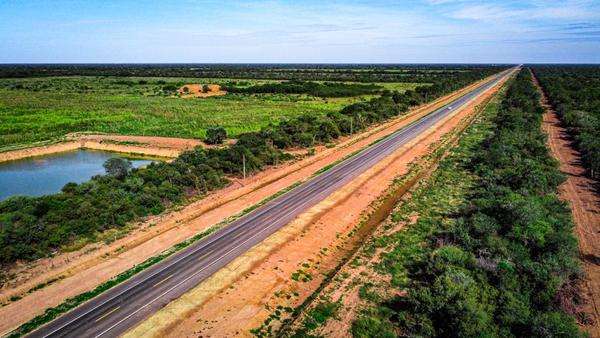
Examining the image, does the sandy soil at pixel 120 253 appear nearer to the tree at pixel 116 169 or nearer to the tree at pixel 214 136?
the tree at pixel 116 169

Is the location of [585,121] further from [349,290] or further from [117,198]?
[117,198]

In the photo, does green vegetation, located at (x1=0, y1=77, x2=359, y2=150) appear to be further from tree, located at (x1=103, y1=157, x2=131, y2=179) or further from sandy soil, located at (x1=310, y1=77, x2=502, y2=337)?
sandy soil, located at (x1=310, y1=77, x2=502, y2=337)

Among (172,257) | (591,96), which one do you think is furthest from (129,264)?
(591,96)

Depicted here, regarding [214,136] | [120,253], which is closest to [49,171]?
[214,136]

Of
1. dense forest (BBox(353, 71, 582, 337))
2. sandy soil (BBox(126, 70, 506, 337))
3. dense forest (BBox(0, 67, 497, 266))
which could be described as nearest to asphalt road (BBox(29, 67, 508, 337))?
sandy soil (BBox(126, 70, 506, 337))

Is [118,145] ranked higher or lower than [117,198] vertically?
lower

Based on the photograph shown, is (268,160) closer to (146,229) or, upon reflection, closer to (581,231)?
(146,229)

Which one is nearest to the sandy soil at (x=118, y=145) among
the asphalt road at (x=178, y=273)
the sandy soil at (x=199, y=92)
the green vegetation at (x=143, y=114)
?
the green vegetation at (x=143, y=114)
